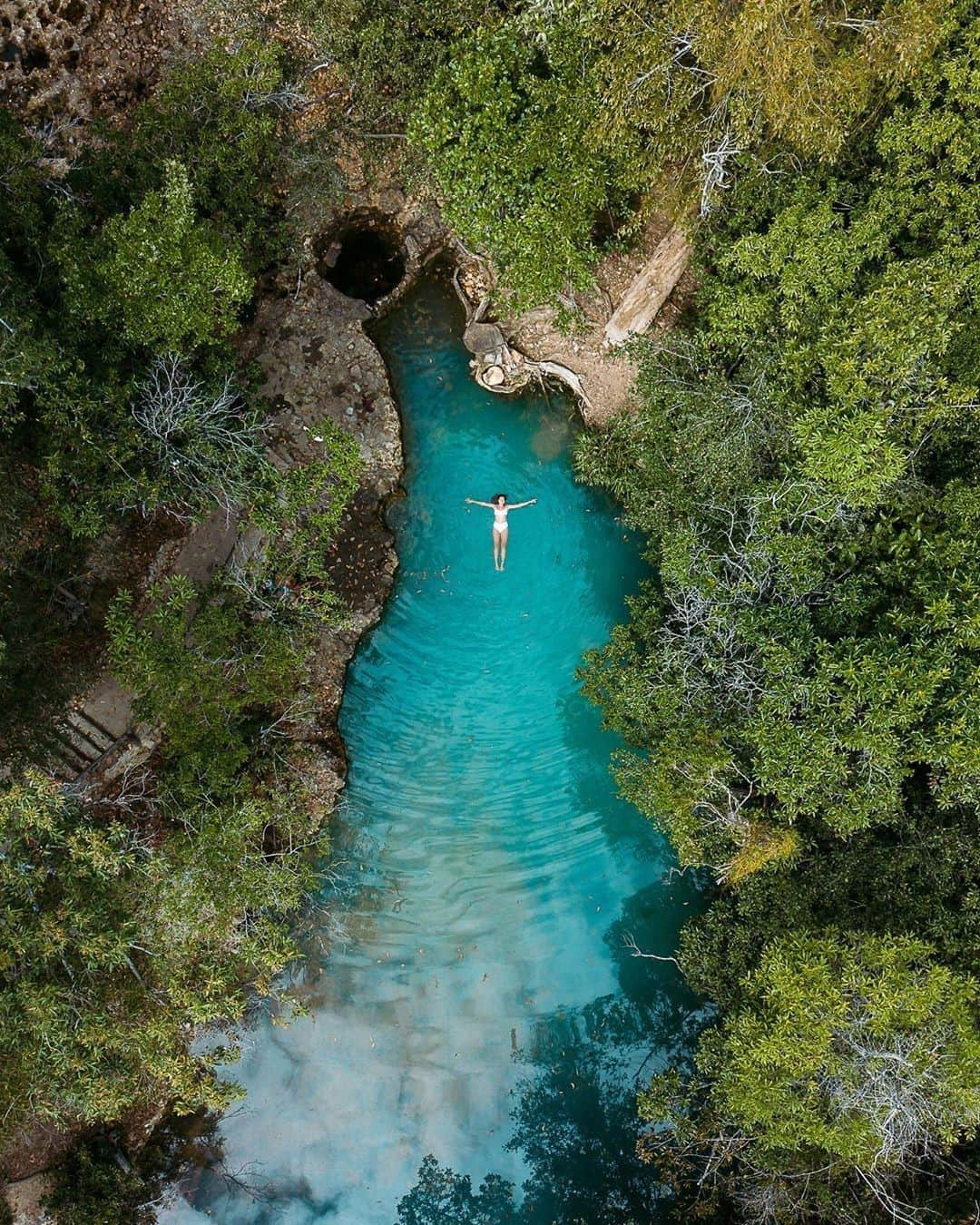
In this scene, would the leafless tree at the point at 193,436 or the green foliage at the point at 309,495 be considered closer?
the leafless tree at the point at 193,436

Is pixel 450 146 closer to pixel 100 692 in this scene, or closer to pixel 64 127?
pixel 64 127

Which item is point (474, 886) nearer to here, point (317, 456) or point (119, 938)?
point (119, 938)

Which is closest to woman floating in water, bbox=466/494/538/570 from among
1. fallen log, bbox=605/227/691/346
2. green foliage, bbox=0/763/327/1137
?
fallen log, bbox=605/227/691/346

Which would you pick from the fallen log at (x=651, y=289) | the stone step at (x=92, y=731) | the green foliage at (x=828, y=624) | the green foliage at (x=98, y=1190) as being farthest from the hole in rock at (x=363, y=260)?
the green foliage at (x=98, y=1190)

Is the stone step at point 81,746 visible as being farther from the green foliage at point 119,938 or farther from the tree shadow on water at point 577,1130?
the tree shadow on water at point 577,1130

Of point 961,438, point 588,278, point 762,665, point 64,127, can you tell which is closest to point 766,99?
point 588,278

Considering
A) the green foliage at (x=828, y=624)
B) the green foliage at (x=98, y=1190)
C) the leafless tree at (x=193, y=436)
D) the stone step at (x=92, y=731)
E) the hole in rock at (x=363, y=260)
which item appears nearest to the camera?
the green foliage at (x=828, y=624)
